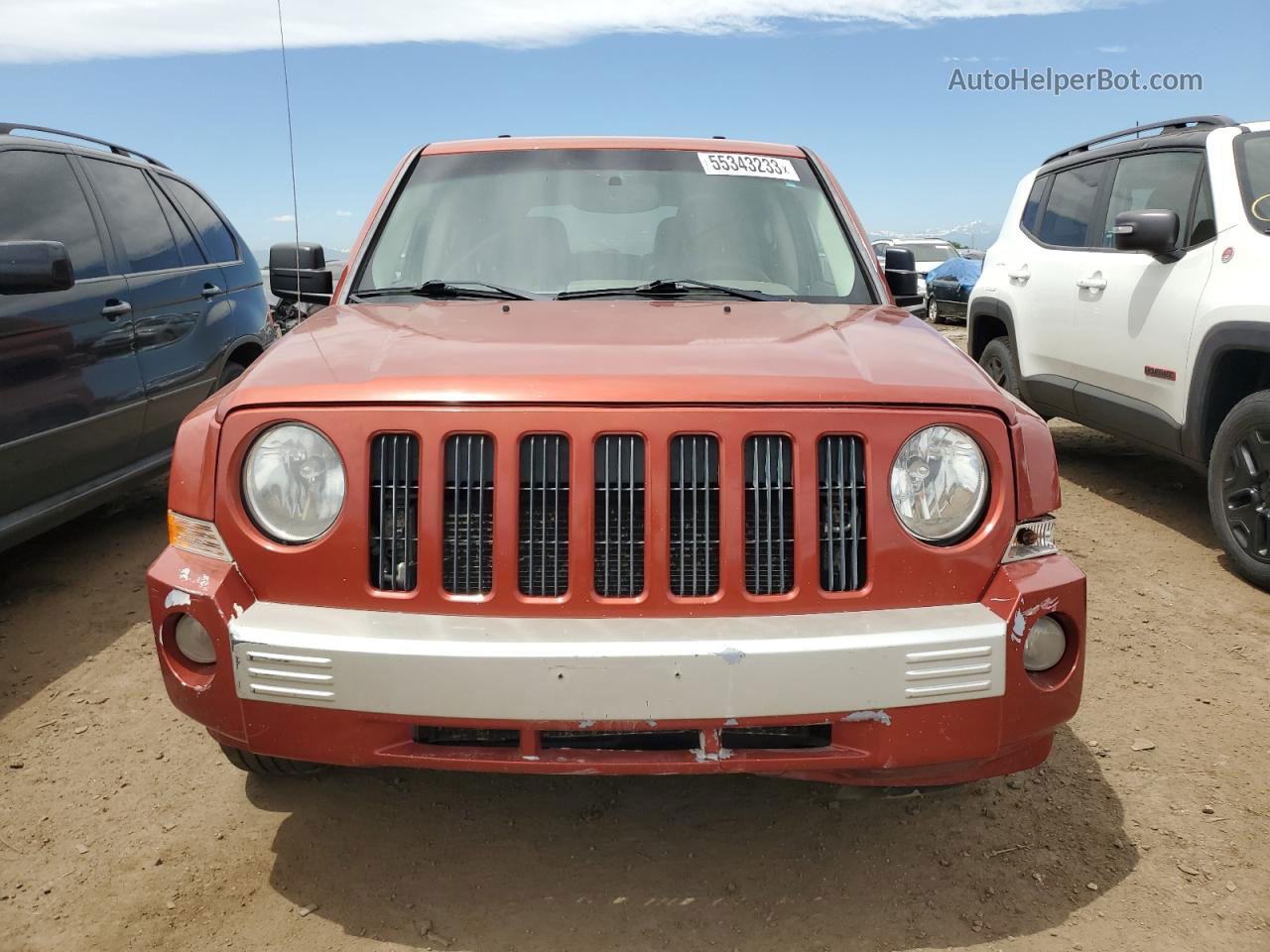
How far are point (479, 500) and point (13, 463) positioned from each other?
2648mm

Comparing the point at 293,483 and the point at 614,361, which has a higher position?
the point at 614,361

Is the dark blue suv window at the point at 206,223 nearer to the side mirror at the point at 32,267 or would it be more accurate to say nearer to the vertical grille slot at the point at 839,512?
the side mirror at the point at 32,267

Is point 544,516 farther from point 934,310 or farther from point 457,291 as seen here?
point 934,310

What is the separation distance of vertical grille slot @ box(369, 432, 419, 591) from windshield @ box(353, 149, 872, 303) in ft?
3.96

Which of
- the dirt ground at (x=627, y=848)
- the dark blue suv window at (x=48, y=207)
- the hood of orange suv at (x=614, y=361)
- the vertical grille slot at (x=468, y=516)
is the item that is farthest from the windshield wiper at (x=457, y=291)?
the dark blue suv window at (x=48, y=207)

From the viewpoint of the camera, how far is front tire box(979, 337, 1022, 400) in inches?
265

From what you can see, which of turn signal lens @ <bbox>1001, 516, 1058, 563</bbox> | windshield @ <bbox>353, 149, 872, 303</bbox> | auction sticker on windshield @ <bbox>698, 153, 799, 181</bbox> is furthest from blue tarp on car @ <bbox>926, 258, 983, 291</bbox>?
turn signal lens @ <bbox>1001, 516, 1058, 563</bbox>

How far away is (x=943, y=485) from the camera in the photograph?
7.09ft

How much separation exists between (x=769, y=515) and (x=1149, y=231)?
373 centimetres

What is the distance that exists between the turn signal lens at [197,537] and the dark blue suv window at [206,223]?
13.3ft

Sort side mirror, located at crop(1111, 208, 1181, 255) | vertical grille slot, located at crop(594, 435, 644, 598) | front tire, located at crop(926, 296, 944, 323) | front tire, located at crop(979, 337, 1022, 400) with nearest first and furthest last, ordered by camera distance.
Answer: vertical grille slot, located at crop(594, 435, 644, 598) → side mirror, located at crop(1111, 208, 1181, 255) → front tire, located at crop(979, 337, 1022, 400) → front tire, located at crop(926, 296, 944, 323)

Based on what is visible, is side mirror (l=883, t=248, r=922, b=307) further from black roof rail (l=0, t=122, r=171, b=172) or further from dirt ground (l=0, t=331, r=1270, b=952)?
black roof rail (l=0, t=122, r=171, b=172)

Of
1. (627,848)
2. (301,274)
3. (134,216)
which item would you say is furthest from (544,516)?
(134,216)

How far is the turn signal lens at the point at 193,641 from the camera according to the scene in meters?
2.14
